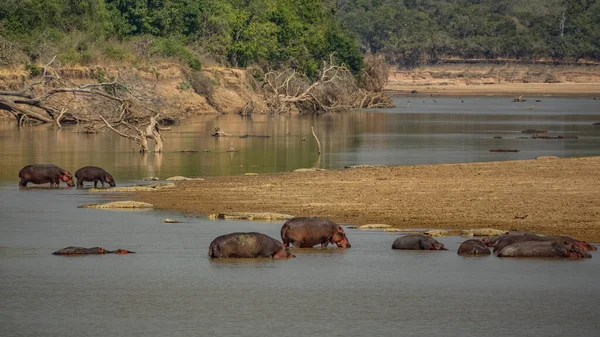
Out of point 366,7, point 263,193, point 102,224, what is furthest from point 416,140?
point 366,7

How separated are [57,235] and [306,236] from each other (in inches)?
185

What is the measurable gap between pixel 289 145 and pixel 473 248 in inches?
1053

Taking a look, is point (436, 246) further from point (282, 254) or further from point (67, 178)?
point (67, 178)

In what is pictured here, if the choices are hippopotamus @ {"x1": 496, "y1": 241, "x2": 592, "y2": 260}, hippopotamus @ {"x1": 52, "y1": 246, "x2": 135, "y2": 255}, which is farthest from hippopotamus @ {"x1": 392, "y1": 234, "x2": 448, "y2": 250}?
hippopotamus @ {"x1": 52, "y1": 246, "x2": 135, "y2": 255}

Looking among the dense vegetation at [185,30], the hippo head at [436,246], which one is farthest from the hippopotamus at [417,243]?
the dense vegetation at [185,30]

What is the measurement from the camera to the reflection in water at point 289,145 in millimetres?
34312

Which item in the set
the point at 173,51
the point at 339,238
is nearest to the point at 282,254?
the point at 339,238

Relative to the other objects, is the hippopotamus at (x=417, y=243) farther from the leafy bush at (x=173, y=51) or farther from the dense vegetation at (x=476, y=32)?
the dense vegetation at (x=476, y=32)

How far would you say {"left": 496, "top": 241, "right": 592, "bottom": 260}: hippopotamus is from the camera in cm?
1684

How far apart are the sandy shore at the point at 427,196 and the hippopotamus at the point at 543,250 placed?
2242mm

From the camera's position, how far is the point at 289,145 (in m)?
43.7

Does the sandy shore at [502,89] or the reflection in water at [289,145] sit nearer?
the reflection in water at [289,145]

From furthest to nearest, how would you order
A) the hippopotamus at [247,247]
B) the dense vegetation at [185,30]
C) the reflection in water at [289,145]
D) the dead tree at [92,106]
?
the dense vegetation at [185,30]
the reflection in water at [289,145]
the dead tree at [92,106]
the hippopotamus at [247,247]

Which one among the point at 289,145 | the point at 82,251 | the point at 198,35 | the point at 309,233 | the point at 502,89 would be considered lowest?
the point at 82,251
